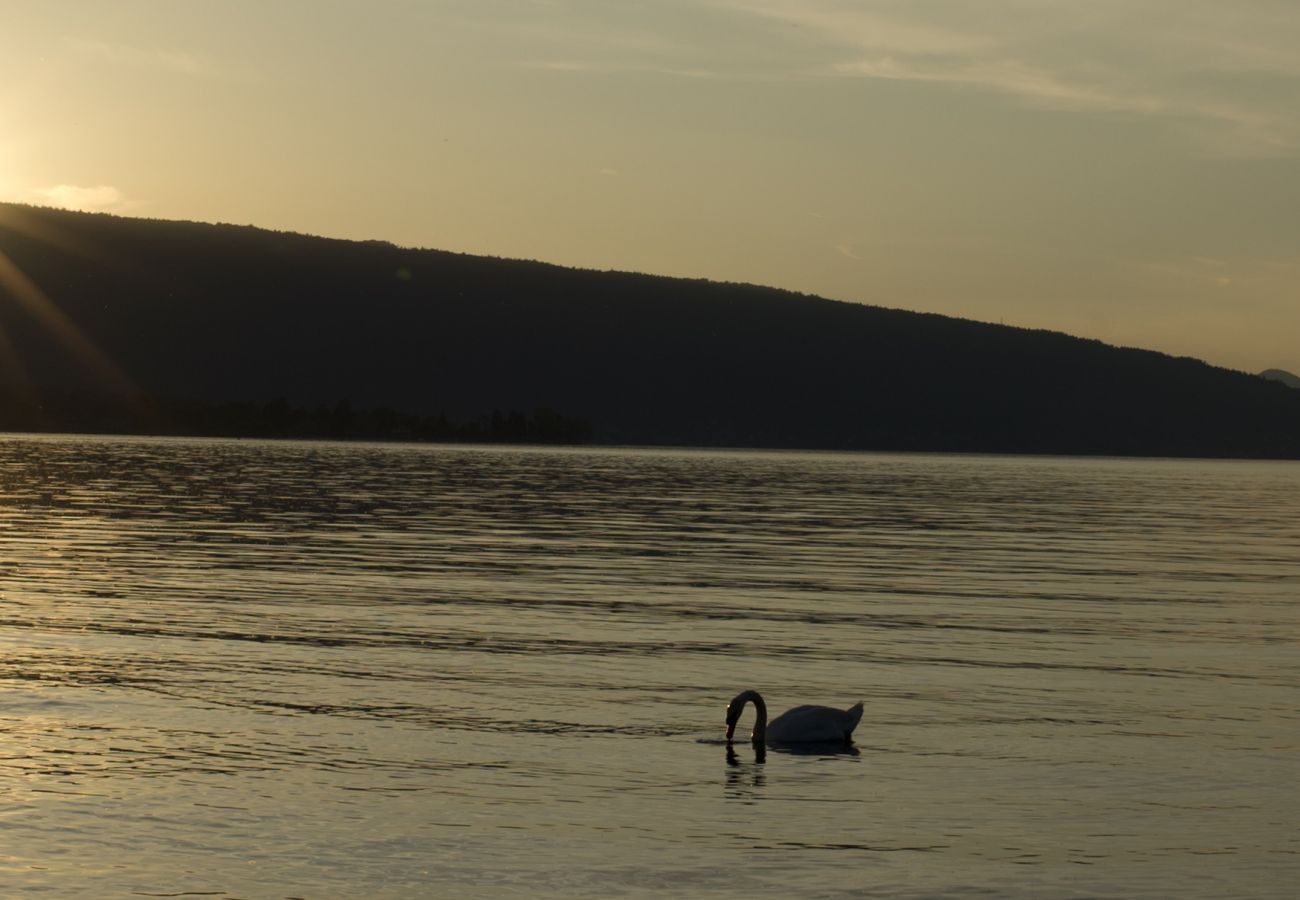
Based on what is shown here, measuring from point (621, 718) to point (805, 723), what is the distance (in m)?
2.34

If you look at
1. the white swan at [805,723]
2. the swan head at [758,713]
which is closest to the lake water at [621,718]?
the white swan at [805,723]

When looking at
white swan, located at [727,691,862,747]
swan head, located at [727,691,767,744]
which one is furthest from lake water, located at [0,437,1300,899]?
swan head, located at [727,691,767,744]

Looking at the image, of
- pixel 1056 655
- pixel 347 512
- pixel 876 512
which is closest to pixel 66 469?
pixel 347 512

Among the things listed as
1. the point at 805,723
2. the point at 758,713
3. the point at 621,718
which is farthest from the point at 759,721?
the point at 621,718

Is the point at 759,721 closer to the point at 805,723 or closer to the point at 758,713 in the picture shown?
the point at 758,713

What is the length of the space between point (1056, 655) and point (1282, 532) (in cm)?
4122

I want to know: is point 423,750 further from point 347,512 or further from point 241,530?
point 347,512

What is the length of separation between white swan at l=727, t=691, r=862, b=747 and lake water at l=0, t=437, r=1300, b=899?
0.98 feet

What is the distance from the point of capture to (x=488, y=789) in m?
17.2

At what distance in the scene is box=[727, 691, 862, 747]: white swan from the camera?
1994 centimetres

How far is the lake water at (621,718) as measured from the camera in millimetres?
14828

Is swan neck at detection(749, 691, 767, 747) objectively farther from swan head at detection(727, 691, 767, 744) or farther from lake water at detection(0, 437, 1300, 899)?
lake water at detection(0, 437, 1300, 899)

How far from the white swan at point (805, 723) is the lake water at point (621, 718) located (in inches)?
11.8

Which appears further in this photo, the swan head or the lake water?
the swan head
